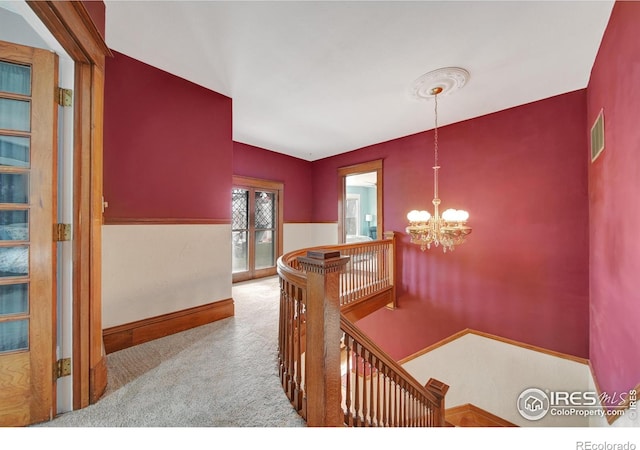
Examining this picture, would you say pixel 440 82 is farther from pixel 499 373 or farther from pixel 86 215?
pixel 499 373

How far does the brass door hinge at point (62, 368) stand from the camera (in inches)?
52.8

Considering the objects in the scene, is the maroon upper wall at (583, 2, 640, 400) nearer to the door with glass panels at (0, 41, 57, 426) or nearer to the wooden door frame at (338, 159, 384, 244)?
the wooden door frame at (338, 159, 384, 244)

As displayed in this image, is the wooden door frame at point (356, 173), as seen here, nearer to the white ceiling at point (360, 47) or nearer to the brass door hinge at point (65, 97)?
the white ceiling at point (360, 47)

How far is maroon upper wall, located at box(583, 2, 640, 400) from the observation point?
151 cm

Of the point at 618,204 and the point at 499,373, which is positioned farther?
the point at 499,373

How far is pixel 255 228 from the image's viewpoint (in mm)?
4727

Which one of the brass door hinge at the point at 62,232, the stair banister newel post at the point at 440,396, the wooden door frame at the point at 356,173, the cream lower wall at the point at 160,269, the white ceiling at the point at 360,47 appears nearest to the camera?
the brass door hinge at the point at 62,232

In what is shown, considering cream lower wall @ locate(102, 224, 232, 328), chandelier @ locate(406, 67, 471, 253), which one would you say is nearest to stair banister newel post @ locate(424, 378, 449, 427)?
chandelier @ locate(406, 67, 471, 253)

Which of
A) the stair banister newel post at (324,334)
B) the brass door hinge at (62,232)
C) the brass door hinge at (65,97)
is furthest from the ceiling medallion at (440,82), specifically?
the brass door hinge at (62,232)

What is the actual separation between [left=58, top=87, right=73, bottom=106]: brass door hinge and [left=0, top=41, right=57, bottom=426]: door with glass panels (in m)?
0.05

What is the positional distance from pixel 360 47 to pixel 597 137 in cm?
230

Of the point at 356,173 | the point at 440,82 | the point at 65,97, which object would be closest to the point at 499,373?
the point at 440,82

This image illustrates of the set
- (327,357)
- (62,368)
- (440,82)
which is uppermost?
(440,82)

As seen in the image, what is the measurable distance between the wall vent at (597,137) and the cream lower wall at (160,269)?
11.9ft
